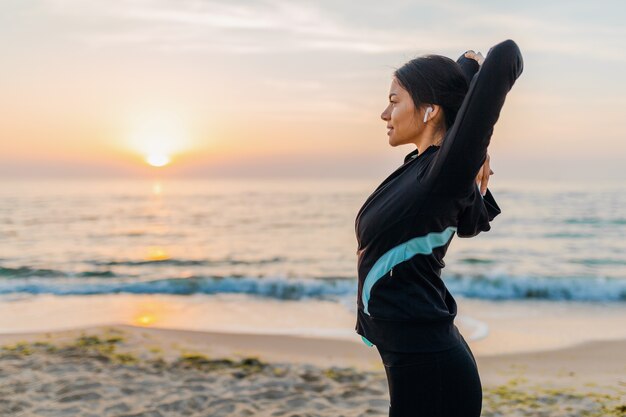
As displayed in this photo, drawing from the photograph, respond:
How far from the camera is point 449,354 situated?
1.99 metres

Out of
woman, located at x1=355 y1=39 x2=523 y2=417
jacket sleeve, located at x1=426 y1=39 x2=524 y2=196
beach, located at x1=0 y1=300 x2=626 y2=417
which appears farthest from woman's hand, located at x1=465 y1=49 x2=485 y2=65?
beach, located at x1=0 y1=300 x2=626 y2=417

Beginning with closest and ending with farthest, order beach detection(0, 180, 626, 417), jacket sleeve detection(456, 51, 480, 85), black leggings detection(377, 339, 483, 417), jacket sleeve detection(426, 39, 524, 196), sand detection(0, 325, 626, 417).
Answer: jacket sleeve detection(426, 39, 524, 196), black leggings detection(377, 339, 483, 417), jacket sleeve detection(456, 51, 480, 85), sand detection(0, 325, 626, 417), beach detection(0, 180, 626, 417)

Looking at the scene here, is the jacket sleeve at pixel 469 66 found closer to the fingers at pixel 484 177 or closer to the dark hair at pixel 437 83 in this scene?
the dark hair at pixel 437 83

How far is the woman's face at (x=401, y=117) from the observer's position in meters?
2.09

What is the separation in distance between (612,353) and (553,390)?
196 cm

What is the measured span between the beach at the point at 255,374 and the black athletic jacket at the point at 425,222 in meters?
3.33

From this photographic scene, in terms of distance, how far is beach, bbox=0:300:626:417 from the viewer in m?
5.20

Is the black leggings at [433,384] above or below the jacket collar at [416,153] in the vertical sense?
below

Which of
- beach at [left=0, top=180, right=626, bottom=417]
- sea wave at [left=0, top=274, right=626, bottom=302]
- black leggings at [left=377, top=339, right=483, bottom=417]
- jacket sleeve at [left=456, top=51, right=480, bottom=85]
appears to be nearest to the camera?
black leggings at [left=377, top=339, right=483, bottom=417]

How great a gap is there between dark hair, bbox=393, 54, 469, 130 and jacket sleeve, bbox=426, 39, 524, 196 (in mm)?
256

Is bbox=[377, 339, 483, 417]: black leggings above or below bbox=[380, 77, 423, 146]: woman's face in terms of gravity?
below

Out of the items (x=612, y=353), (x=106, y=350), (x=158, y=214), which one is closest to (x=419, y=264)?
(x=106, y=350)

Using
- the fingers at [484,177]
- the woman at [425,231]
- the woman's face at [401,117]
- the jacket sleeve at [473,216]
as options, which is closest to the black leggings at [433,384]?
the woman at [425,231]

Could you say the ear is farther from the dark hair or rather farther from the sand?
the sand
